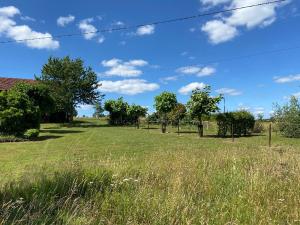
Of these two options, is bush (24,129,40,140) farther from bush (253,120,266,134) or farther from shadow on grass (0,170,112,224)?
bush (253,120,266,134)

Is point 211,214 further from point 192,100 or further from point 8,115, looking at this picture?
point 192,100

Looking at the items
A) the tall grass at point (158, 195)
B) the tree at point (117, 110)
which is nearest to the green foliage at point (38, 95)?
the tree at point (117, 110)

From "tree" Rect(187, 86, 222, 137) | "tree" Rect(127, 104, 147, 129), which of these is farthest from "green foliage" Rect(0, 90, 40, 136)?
"tree" Rect(127, 104, 147, 129)

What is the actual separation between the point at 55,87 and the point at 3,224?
46.6m

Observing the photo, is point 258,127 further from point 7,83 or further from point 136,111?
point 7,83

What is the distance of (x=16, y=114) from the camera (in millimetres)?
23953

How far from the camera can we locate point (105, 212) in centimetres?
498

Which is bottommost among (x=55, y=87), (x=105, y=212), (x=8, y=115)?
(x=105, y=212)

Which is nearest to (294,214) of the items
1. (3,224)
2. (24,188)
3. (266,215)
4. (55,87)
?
(266,215)

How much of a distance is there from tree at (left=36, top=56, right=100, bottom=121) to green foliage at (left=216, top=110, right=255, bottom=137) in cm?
2567

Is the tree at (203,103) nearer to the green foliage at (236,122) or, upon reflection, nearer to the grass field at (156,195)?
the green foliage at (236,122)

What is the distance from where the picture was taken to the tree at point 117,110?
52.1m

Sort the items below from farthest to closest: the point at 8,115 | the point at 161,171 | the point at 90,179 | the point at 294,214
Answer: the point at 8,115 → the point at 161,171 → the point at 90,179 → the point at 294,214

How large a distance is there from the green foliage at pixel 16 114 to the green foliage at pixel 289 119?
1724cm
